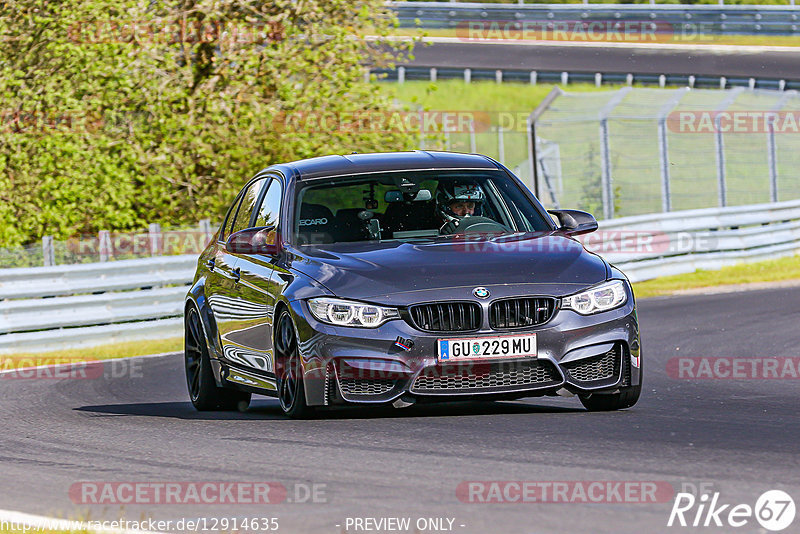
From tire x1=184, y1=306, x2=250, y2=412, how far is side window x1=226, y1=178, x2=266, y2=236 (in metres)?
0.69

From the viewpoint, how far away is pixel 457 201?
998 cm

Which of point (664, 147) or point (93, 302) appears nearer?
point (93, 302)

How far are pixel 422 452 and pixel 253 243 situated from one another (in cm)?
263

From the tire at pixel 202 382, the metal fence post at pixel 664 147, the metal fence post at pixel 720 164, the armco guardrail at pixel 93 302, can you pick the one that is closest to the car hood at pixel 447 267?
the tire at pixel 202 382

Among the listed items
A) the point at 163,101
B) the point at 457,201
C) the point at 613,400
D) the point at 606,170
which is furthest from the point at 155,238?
the point at 613,400

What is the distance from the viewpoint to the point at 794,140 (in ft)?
83.9

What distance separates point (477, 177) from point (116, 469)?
351 centimetres

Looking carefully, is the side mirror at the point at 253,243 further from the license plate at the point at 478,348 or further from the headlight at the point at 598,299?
the headlight at the point at 598,299

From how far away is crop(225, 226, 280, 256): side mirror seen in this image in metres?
9.75

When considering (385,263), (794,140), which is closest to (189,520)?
(385,263)

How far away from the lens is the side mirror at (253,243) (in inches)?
384

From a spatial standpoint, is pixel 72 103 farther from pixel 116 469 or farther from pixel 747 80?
pixel 747 80

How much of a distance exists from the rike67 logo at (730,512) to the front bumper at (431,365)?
255 centimetres

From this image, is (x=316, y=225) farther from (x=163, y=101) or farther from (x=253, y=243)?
(x=163, y=101)
